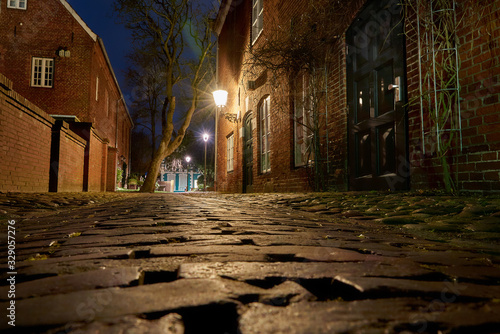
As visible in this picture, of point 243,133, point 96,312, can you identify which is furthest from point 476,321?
point 243,133

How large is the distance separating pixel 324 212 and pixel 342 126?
9.33 ft

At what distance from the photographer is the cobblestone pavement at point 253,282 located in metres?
0.81

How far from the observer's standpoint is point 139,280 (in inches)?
45.2

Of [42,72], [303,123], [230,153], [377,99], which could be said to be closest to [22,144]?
[303,123]

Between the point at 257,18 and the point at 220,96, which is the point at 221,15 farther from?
the point at 220,96

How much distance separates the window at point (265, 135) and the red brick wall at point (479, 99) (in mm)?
6490

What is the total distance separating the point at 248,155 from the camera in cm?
1277

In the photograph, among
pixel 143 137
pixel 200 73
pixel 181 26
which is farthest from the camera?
pixel 143 137

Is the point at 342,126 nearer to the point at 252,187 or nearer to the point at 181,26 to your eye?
the point at 252,187

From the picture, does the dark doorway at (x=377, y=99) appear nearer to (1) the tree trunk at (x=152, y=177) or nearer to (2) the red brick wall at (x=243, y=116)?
(2) the red brick wall at (x=243, y=116)

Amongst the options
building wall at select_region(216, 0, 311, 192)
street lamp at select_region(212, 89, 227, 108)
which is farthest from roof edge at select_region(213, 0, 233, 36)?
street lamp at select_region(212, 89, 227, 108)

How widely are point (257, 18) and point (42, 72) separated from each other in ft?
44.1

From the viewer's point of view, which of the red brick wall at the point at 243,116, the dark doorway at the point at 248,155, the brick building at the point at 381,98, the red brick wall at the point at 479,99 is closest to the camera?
the red brick wall at the point at 479,99

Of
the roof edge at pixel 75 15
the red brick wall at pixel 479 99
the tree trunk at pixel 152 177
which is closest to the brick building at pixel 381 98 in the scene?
the red brick wall at pixel 479 99
